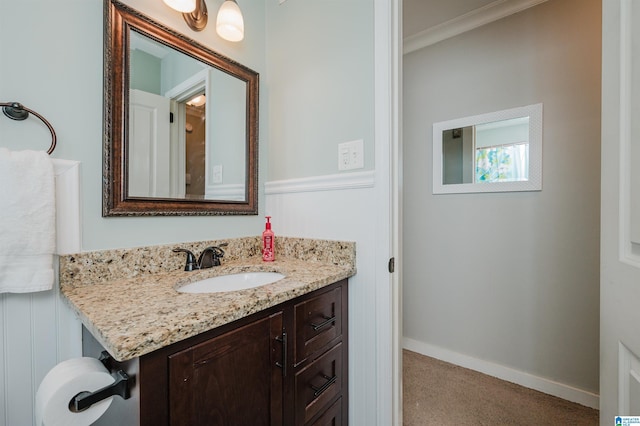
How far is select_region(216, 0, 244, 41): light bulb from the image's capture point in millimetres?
1225

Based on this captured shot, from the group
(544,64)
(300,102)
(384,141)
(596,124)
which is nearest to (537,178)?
(596,124)

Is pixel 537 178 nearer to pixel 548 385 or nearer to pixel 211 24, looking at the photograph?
pixel 548 385

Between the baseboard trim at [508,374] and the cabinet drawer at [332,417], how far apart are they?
4.18 ft

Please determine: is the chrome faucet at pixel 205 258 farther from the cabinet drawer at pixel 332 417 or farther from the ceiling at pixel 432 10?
the ceiling at pixel 432 10

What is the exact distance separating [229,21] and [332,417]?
178cm

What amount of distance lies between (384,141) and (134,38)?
1.04 meters

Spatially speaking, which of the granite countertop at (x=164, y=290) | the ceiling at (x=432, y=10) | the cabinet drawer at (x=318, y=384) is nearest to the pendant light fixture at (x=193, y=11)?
the granite countertop at (x=164, y=290)

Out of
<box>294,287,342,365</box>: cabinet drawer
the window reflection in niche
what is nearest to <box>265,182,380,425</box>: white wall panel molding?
<box>294,287,342,365</box>: cabinet drawer

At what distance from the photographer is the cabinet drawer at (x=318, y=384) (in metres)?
0.93

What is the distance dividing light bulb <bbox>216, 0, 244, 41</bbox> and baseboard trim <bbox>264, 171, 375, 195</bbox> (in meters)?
0.73

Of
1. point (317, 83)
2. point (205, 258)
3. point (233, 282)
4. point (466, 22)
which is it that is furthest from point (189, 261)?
point (466, 22)

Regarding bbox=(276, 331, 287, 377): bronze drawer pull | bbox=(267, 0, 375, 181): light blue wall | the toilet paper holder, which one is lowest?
bbox=(276, 331, 287, 377): bronze drawer pull

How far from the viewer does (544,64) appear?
65.7 inches

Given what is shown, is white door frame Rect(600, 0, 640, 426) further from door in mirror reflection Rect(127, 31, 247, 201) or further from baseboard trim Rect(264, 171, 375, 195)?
door in mirror reflection Rect(127, 31, 247, 201)
